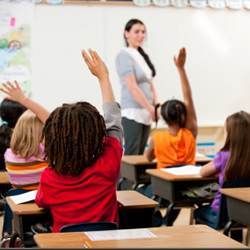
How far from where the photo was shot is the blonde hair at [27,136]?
3537 millimetres

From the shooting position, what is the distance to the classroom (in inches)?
111

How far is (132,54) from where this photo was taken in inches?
254

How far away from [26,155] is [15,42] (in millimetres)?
3535

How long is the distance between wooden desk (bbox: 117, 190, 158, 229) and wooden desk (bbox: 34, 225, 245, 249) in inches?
27.0

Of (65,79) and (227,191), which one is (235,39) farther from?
(227,191)

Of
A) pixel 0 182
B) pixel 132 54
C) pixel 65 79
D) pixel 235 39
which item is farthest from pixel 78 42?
pixel 0 182

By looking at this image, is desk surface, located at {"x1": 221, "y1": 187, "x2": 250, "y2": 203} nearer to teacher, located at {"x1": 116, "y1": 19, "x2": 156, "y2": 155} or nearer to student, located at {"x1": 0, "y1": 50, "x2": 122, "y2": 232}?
student, located at {"x1": 0, "y1": 50, "x2": 122, "y2": 232}

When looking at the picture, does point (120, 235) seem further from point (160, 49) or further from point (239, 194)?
point (160, 49)

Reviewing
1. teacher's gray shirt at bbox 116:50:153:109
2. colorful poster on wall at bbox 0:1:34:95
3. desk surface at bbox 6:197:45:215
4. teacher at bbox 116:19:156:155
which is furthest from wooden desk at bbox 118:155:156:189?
desk surface at bbox 6:197:45:215

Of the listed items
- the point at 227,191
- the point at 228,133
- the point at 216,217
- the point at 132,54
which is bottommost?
the point at 216,217

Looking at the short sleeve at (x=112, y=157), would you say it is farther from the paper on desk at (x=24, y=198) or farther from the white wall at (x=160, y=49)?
the white wall at (x=160, y=49)

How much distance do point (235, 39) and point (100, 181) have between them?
5.24 m

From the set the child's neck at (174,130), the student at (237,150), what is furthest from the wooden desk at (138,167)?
the student at (237,150)

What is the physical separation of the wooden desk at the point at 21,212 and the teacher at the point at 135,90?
10.4 ft
